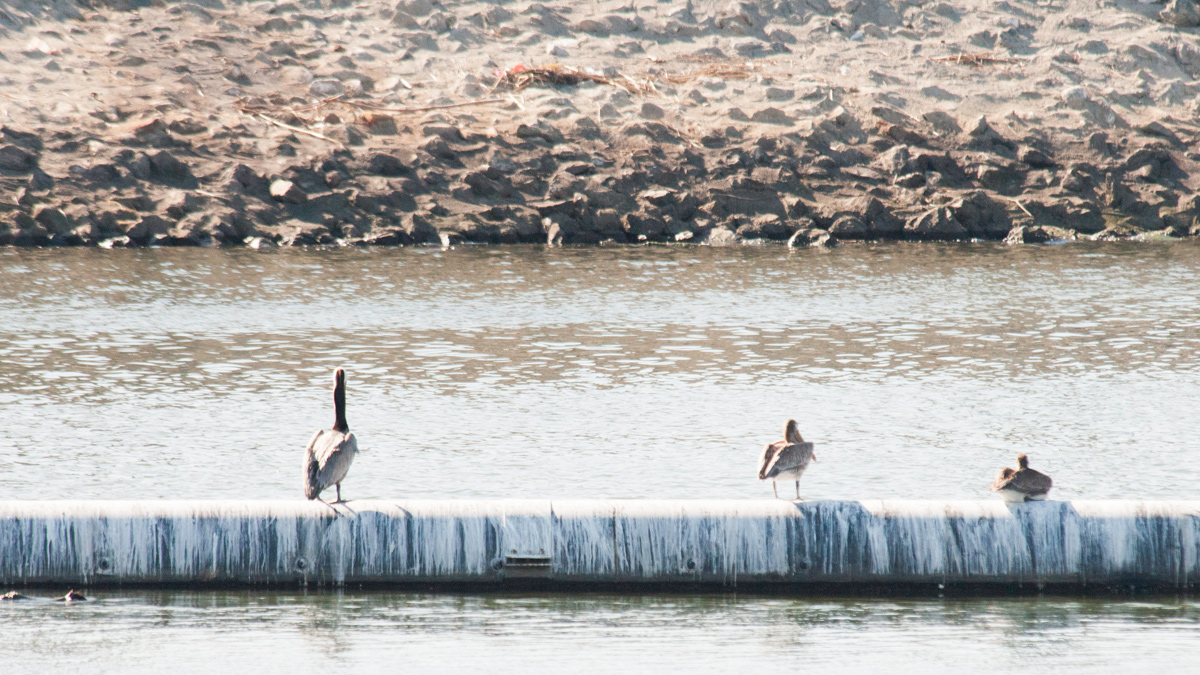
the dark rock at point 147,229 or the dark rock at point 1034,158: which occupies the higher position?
the dark rock at point 1034,158

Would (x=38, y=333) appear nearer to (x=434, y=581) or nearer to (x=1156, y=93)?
(x=434, y=581)

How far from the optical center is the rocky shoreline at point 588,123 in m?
24.7

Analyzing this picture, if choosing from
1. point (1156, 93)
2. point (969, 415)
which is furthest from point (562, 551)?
point (1156, 93)

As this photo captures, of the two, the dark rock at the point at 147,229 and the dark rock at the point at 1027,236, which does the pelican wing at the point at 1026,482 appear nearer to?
the dark rock at the point at 1027,236

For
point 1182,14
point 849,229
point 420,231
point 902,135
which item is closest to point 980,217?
point 849,229

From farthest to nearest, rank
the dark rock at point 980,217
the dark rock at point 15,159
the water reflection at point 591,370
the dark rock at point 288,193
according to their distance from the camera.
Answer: the dark rock at point 980,217 < the dark rock at point 288,193 < the dark rock at point 15,159 < the water reflection at point 591,370

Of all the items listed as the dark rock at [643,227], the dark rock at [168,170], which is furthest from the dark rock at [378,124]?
the dark rock at [643,227]

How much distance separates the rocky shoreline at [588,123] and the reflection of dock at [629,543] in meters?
16.3

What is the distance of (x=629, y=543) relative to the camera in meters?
8.08

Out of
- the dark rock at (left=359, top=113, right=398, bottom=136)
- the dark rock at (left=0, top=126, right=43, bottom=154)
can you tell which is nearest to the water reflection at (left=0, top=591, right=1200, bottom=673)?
the dark rock at (left=0, top=126, right=43, bottom=154)

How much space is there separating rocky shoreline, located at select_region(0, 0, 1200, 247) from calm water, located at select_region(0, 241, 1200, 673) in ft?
7.68

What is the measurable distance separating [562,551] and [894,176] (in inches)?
784

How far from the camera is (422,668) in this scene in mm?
6965

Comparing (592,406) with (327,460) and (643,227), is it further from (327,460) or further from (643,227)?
(643,227)
